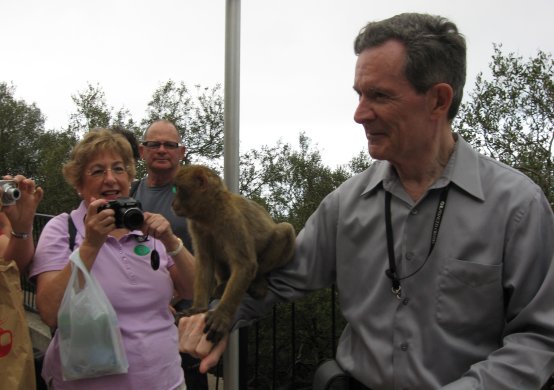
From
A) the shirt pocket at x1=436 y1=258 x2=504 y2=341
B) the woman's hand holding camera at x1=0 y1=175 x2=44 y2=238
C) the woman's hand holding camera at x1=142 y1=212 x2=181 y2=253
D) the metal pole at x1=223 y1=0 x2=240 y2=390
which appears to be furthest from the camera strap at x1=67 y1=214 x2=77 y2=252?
the shirt pocket at x1=436 y1=258 x2=504 y2=341

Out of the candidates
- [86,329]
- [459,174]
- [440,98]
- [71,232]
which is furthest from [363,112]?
[71,232]

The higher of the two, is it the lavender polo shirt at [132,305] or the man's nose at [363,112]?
the man's nose at [363,112]

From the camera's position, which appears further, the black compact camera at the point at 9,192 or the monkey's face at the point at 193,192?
the black compact camera at the point at 9,192

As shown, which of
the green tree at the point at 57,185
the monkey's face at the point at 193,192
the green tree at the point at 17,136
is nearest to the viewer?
the monkey's face at the point at 193,192

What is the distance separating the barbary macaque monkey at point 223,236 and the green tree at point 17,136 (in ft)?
78.4

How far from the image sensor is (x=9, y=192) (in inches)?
95.7

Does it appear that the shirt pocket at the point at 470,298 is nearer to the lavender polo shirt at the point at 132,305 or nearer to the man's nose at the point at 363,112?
the man's nose at the point at 363,112

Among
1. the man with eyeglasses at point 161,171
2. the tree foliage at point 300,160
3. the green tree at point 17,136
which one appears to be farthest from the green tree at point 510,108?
the green tree at point 17,136

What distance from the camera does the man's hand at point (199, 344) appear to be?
1.61 meters

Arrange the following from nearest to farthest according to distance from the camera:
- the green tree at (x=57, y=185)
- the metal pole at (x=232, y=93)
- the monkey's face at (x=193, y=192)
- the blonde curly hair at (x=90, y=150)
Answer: the metal pole at (x=232, y=93), the monkey's face at (x=193, y=192), the blonde curly hair at (x=90, y=150), the green tree at (x=57, y=185)

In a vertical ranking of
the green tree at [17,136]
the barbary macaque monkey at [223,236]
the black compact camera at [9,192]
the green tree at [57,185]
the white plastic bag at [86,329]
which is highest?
the green tree at [17,136]

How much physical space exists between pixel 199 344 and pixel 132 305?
955 mm

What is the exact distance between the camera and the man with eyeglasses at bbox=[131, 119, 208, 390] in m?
3.36

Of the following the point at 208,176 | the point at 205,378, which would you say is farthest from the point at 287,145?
the point at 208,176
